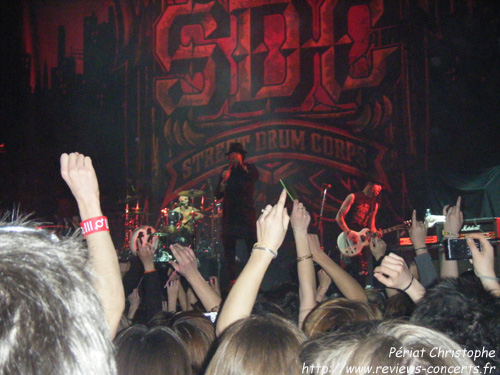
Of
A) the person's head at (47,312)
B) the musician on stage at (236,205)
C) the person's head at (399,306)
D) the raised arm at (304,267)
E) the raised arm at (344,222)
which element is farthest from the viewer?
the raised arm at (344,222)

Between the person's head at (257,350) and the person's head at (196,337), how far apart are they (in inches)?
22.5

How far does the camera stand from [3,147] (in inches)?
416

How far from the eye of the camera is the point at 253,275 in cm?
140

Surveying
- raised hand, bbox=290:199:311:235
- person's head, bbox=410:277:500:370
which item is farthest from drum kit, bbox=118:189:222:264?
person's head, bbox=410:277:500:370

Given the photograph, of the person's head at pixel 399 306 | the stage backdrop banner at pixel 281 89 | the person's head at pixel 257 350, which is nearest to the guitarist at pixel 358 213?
the stage backdrop banner at pixel 281 89

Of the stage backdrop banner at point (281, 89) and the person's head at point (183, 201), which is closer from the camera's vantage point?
the person's head at point (183, 201)

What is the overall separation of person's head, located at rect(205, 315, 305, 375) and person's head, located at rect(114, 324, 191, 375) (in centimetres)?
29

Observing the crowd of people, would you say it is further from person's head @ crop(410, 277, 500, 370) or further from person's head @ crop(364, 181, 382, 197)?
person's head @ crop(364, 181, 382, 197)

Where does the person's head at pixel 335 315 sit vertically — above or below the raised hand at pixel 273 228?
below

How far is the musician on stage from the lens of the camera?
6.44 meters

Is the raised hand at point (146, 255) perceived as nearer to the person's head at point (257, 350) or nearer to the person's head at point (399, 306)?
the person's head at point (399, 306)

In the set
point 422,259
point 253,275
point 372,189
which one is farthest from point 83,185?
point 372,189

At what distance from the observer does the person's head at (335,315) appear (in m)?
1.64

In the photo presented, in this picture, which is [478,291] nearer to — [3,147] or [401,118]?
[401,118]
